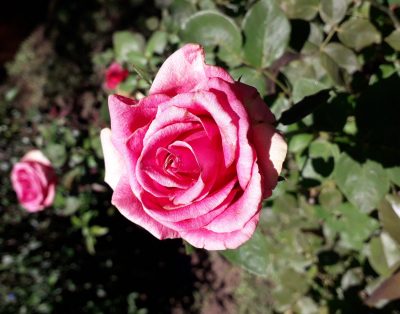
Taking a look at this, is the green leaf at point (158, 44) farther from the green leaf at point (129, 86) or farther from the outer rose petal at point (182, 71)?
the outer rose petal at point (182, 71)

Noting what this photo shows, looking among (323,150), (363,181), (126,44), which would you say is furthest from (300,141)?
(126,44)

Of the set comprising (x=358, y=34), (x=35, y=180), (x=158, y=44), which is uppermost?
(x=358, y=34)

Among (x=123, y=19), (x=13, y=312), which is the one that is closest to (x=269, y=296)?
(x=13, y=312)

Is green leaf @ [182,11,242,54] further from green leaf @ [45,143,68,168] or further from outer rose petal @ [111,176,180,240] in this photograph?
green leaf @ [45,143,68,168]

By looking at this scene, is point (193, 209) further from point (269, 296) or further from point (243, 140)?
point (269, 296)

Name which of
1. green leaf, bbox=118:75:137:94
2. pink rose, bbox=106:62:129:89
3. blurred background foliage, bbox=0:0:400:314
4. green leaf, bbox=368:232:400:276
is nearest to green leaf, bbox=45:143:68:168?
blurred background foliage, bbox=0:0:400:314

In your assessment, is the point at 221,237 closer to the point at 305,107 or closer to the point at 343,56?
the point at 305,107

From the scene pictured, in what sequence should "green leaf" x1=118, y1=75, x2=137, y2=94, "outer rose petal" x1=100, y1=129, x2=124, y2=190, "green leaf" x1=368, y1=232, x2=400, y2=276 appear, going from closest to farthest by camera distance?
"outer rose petal" x1=100, y1=129, x2=124, y2=190, "green leaf" x1=368, y1=232, x2=400, y2=276, "green leaf" x1=118, y1=75, x2=137, y2=94
